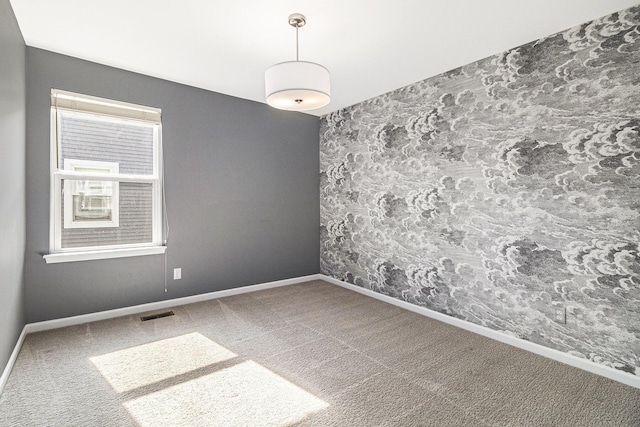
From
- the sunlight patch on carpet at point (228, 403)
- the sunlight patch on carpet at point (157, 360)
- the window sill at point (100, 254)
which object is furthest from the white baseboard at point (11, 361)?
the sunlight patch on carpet at point (228, 403)

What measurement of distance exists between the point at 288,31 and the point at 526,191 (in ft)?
7.50

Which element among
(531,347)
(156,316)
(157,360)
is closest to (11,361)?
(157,360)

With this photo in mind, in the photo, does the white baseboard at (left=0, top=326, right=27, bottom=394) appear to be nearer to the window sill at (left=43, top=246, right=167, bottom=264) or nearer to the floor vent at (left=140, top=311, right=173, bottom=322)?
the window sill at (left=43, top=246, right=167, bottom=264)

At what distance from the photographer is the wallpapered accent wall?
82.8 inches

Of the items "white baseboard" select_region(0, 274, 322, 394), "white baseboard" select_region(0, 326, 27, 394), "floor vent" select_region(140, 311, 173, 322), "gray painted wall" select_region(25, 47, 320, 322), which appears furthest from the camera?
"floor vent" select_region(140, 311, 173, 322)

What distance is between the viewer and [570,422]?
1.70 meters

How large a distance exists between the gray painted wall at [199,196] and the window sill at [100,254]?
64 millimetres

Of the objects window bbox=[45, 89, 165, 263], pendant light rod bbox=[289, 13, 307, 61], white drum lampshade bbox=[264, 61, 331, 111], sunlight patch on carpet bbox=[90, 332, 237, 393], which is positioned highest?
pendant light rod bbox=[289, 13, 307, 61]

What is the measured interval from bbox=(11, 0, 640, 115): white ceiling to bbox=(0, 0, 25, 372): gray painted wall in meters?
0.29

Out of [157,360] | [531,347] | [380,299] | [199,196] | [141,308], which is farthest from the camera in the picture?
[380,299]

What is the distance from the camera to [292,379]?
6.84ft

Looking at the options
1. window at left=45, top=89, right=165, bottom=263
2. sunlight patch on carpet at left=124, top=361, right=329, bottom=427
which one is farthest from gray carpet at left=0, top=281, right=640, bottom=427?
window at left=45, top=89, right=165, bottom=263

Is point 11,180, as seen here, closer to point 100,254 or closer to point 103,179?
point 103,179

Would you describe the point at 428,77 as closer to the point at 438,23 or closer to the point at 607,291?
the point at 438,23
